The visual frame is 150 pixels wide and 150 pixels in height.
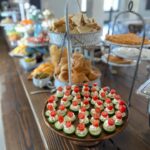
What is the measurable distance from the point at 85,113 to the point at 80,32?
312mm

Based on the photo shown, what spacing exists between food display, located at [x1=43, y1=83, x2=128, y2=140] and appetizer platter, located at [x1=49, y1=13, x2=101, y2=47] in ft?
0.60

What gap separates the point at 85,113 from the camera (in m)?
0.60

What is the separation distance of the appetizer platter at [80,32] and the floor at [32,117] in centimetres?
37

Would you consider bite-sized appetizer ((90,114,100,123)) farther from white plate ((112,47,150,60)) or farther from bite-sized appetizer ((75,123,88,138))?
white plate ((112,47,150,60))

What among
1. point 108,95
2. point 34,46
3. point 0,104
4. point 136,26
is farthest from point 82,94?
point 136,26

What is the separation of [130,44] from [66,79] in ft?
1.03

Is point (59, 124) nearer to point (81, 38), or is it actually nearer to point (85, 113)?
point (85, 113)

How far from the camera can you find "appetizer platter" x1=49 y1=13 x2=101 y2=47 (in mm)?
729

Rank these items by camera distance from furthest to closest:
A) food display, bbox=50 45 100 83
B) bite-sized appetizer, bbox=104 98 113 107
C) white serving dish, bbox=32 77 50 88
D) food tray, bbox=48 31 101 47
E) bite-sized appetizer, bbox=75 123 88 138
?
white serving dish, bbox=32 77 50 88
food display, bbox=50 45 100 83
food tray, bbox=48 31 101 47
bite-sized appetizer, bbox=104 98 113 107
bite-sized appetizer, bbox=75 123 88 138

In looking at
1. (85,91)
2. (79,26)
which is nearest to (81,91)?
(85,91)

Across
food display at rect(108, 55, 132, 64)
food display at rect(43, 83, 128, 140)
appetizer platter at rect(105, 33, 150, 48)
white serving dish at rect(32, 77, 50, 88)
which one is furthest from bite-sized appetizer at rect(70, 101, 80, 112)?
food display at rect(108, 55, 132, 64)

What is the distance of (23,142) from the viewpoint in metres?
0.73

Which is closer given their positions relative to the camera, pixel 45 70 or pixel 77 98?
pixel 77 98

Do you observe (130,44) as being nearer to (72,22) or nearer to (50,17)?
(72,22)
